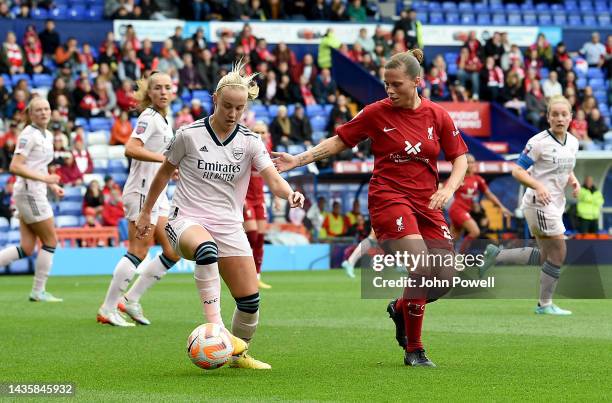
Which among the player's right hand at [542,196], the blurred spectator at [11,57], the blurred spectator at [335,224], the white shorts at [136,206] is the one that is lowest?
the blurred spectator at [335,224]

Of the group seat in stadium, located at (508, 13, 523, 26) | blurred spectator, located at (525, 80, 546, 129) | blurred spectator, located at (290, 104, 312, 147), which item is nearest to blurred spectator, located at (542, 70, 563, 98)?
blurred spectator, located at (525, 80, 546, 129)

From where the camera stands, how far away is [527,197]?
1293 cm

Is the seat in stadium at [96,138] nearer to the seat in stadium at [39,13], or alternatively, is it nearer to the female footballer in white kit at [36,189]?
the seat in stadium at [39,13]

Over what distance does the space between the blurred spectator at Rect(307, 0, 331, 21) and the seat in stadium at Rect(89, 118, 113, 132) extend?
8.04 meters

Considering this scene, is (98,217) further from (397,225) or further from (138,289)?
(397,225)

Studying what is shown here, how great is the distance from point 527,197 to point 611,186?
17.8 metres

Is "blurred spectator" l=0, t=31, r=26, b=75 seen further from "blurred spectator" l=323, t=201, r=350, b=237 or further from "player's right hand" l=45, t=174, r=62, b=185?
"player's right hand" l=45, t=174, r=62, b=185

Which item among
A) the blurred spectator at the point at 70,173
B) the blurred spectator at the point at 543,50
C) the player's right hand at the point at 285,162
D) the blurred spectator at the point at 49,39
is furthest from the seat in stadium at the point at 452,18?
the player's right hand at the point at 285,162

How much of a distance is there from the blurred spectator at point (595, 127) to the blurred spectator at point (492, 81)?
253 cm

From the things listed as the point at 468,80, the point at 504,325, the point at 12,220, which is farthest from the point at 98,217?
the point at 504,325

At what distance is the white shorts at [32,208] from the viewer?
47.0ft

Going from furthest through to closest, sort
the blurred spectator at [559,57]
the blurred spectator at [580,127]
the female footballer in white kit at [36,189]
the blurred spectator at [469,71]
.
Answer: the blurred spectator at [559,57]
the blurred spectator at [469,71]
the blurred spectator at [580,127]
the female footballer in white kit at [36,189]

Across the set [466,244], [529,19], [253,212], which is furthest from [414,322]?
[529,19]

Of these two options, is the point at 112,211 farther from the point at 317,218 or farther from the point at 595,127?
the point at 595,127
